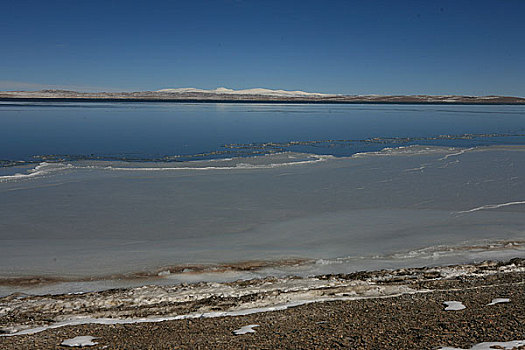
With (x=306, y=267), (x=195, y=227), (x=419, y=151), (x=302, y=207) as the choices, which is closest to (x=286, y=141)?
(x=419, y=151)

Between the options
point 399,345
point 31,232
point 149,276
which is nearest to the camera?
point 399,345

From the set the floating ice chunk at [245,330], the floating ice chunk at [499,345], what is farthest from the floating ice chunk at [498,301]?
the floating ice chunk at [245,330]

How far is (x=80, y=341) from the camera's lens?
210 inches

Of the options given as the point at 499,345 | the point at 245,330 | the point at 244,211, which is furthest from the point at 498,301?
the point at 244,211

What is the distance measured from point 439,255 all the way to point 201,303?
4.99 meters

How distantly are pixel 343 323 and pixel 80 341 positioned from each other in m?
3.23

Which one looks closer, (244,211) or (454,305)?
(454,305)

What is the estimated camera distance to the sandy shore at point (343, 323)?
5078 millimetres

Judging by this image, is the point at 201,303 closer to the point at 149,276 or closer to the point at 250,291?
the point at 250,291

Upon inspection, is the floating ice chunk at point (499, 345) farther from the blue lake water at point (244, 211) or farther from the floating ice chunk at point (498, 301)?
the blue lake water at point (244, 211)

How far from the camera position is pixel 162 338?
5.37 meters

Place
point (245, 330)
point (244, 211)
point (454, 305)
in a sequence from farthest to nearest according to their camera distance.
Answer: point (244, 211) < point (454, 305) < point (245, 330)

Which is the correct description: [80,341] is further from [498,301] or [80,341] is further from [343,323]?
[498,301]

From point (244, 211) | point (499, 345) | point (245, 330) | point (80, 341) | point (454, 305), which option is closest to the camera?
point (499, 345)
